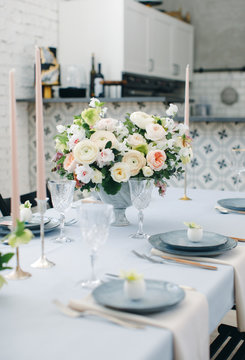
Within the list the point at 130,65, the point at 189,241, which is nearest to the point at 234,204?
the point at 189,241

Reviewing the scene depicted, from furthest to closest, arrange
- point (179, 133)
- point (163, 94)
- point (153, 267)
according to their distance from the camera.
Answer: point (163, 94), point (179, 133), point (153, 267)

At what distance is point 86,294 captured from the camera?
100 centimetres

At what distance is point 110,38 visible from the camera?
14.3ft

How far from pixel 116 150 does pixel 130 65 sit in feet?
10.0

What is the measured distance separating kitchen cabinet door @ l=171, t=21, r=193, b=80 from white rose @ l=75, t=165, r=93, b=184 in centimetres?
409

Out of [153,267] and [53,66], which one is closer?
[153,267]

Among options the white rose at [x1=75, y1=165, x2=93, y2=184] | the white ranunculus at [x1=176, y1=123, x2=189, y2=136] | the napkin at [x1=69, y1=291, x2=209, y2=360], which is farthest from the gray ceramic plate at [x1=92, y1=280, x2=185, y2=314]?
the white ranunculus at [x1=176, y1=123, x2=189, y2=136]

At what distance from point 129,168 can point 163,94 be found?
395 centimetres

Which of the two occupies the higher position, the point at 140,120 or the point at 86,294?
the point at 140,120

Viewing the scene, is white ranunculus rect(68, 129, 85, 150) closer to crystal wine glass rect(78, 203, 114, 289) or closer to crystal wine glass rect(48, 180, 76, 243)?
crystal wine glass rect(48, 180, 76, 243)

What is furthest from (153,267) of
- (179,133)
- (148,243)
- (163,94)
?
(163,94)

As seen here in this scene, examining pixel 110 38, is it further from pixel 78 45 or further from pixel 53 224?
pixel 53 224

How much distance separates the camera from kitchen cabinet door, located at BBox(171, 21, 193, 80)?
541cm

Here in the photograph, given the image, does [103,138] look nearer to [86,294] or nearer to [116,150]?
[116,150]
